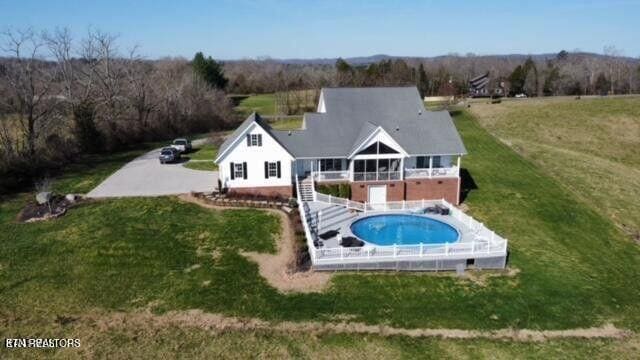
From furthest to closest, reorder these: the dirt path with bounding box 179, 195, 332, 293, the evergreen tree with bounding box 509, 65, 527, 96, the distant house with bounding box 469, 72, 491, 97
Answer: the evergreen tree with bounding box 509, 65, 527, 96
the distant house with bounding box 469, 72, 491, 97
the dirt path with bounding box 179, 195, 332, 293

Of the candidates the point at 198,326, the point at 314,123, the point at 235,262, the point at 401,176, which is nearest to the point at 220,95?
the point at 314,123

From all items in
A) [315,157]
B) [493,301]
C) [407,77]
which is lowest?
[493,301]

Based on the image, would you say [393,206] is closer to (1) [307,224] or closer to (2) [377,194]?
(2) [377,194]

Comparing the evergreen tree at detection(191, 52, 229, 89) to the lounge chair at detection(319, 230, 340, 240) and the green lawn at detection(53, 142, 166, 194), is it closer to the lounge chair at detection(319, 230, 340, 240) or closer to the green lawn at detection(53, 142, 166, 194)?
the green lawn at detection(53, 142, 166, 194)

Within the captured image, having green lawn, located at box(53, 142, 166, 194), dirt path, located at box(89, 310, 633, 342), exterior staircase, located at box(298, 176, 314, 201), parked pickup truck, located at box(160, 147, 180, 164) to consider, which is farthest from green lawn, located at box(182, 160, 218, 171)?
dirt path, located at box(89, 310, 633, 342)

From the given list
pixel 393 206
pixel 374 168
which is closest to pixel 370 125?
pixel 374 168

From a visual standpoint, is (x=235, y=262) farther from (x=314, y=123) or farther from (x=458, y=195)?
(x=458, y=195)
